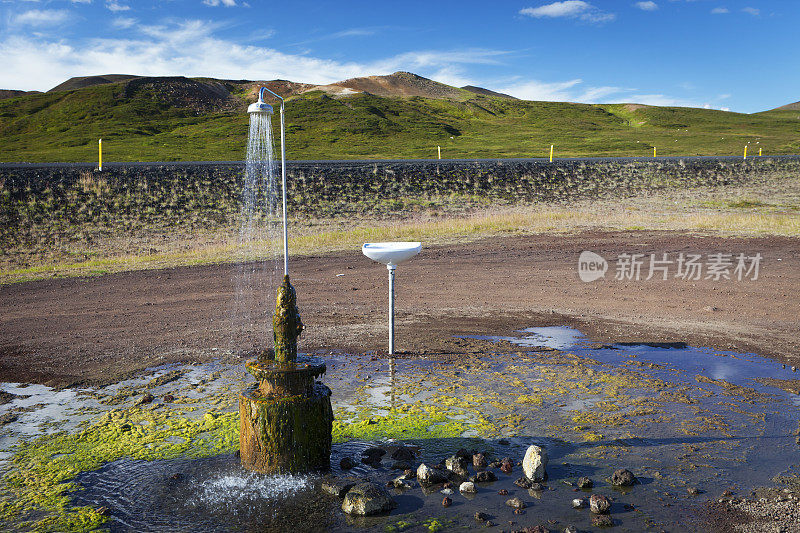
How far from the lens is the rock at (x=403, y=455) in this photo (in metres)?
6.48

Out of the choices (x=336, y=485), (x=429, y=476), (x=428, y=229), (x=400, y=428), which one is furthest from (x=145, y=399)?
(x=428, y=229)

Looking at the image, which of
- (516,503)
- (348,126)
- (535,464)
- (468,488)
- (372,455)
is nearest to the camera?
(516,503)

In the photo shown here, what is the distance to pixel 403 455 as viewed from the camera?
6.49 meters

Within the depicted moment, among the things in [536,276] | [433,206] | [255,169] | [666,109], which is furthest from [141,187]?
[666,109]

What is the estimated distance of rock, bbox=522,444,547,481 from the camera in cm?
596

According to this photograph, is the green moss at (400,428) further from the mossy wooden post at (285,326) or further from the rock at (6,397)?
the rock at (6,397)

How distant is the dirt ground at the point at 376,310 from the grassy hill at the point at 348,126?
37099mm

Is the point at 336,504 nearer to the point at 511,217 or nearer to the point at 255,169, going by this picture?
the point at 511,217

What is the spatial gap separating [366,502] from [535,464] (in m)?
1.62

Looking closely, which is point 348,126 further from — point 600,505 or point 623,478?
point 600,505

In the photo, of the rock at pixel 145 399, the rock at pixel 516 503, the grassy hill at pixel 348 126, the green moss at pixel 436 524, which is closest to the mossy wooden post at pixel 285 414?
the green moss at pixel 436 524

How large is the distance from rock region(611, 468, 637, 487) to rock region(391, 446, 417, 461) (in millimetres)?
1931

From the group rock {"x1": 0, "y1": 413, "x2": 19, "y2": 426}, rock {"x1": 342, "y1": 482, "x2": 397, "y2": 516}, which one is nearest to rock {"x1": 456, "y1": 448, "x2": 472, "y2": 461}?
rock {"x1": 342, "y1": 482, "x2": 397, "y2": 516}

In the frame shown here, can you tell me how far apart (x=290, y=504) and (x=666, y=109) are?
414 ft
